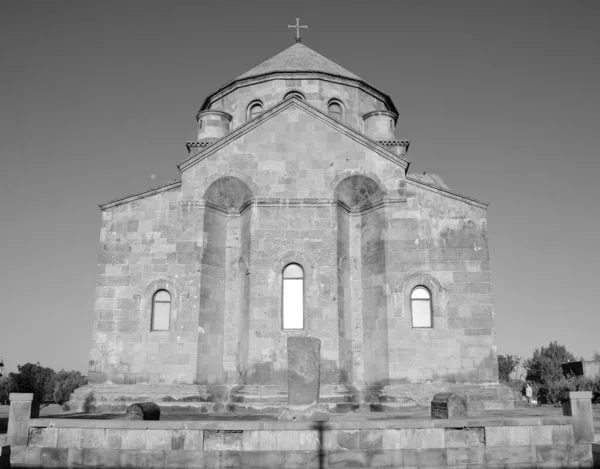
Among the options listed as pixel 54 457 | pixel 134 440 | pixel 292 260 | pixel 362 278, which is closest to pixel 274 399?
pixel 292 260

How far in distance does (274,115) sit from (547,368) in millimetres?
29331

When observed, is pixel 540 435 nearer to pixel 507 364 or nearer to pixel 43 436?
pixel 43 436

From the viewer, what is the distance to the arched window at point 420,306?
17.2 metres

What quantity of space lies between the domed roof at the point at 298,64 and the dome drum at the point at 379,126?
2.27 m

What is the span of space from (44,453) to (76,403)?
515 centimetres

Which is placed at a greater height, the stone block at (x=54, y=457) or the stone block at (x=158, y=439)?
the stone block at (x=158, y=439)

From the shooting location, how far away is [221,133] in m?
22.6

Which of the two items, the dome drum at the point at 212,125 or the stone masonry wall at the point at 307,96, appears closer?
the dome drum at the point at 212,125

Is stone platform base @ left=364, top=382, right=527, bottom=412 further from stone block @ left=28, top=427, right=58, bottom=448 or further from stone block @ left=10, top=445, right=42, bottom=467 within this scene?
stone block @ left=10, top=445, right=42, bottom=467

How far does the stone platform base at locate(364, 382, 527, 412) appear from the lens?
16047 millimetres

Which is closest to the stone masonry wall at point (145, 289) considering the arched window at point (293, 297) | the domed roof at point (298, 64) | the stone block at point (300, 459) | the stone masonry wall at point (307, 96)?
the arched window at point (293, 297)

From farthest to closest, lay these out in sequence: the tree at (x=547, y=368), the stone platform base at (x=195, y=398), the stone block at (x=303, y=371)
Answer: the tree at (x=547, y=368), the stone platform base at (x=195, y=398), the stone block at (x=303, y=371)

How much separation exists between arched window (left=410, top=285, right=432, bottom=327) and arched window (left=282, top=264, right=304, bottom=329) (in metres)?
3.26

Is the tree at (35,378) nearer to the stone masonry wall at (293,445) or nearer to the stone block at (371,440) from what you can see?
the stone masonry wall at (293,445)
